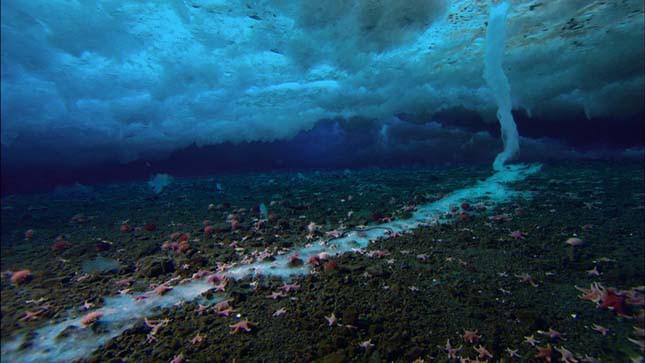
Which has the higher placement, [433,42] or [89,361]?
[433,42]

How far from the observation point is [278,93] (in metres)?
29.5

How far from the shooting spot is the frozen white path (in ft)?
15.9

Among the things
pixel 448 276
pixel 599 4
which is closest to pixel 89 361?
pixel 448 276

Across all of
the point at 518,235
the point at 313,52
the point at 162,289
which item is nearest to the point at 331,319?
the point at 162,289

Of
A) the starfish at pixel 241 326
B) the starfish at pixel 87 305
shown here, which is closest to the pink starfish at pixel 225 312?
the starfish at pixel 241 326

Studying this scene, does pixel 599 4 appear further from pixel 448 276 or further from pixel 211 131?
pixel 211 131

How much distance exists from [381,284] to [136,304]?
576cm

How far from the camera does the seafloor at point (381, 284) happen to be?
466 cm

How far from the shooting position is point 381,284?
6738 millimetres

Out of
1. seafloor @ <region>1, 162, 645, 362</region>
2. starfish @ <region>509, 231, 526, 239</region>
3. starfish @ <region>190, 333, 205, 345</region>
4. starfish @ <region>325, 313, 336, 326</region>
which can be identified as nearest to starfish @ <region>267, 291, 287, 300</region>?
seafloor @ <region>1, 162, 645, 362</region>

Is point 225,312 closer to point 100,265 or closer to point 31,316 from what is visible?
point 31,316

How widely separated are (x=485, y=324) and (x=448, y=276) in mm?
1910

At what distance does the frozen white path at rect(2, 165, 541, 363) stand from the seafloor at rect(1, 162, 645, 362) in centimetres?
25

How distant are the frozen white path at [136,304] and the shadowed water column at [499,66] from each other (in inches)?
488
